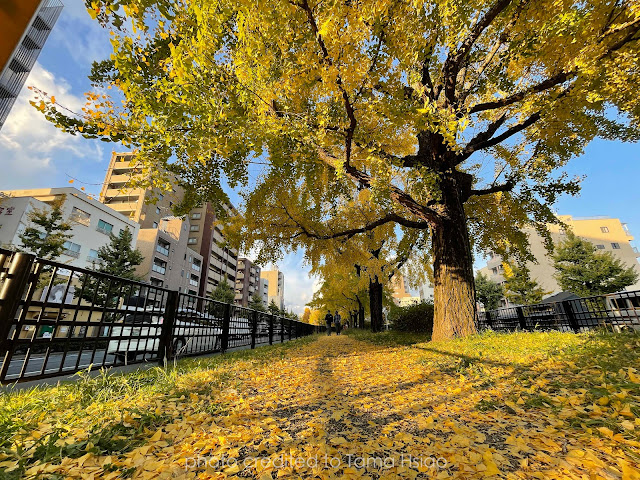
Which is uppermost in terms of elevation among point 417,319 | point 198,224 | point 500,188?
point 198,224

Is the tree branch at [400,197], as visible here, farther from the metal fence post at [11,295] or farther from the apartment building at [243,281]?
the apartment building at [243,281]

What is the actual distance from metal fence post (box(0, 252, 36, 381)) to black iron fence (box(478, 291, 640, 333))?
7764 mm

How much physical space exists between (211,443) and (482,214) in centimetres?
1068

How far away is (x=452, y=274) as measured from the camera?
6.69m

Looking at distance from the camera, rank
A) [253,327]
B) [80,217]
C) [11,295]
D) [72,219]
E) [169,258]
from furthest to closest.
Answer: [169,258] → [80,217] → [72,219] → [253,327] → [11,295]

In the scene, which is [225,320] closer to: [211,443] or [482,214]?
[211,443]

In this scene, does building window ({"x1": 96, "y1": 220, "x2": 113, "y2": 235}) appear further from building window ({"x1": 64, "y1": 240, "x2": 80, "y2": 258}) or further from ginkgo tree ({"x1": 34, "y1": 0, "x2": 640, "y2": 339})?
ginkgo tree ({"x1": 34, "y1": 0, "x2": 640, "y2": 339})

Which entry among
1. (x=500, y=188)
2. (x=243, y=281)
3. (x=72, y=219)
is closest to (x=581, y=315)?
(x=500, y=188)

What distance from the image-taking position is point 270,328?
1048 centimetres

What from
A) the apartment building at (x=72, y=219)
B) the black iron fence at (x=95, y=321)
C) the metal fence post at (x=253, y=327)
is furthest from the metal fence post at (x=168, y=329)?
the apartment building at (x=72, y=219)

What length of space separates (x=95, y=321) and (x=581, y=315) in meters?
11.3

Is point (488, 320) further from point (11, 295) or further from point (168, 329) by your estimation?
point (11, 295)

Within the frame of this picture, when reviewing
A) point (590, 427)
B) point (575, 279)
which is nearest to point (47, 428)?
point (590, 427)

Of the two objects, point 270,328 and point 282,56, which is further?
point 270,328
